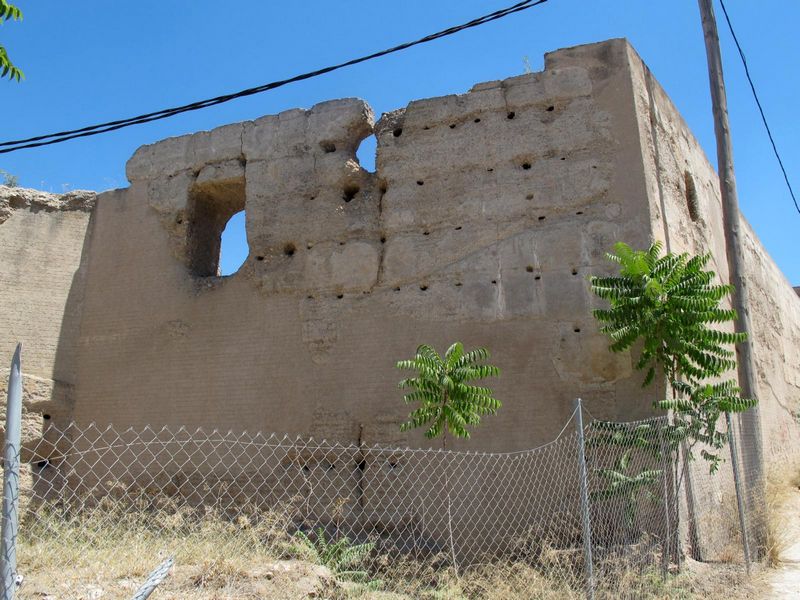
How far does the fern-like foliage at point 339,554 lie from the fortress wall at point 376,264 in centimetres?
120

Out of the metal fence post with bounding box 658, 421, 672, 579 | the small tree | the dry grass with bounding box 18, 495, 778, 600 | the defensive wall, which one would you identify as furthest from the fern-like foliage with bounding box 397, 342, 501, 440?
the metal fence post with bounding box 658, 421, 672, 579

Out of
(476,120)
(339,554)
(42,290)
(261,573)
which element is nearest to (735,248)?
(476,120)

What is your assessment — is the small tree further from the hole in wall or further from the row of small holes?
the row of small holes

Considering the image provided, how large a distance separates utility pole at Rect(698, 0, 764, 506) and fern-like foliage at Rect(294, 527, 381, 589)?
3.75 metres

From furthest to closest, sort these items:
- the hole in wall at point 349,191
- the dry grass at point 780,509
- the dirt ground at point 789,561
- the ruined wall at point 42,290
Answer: the ruined wall at point 42,290 < the hole in wall at point 349,191 < the dry grass at point 780,509 < the dirt ground at point 789,561

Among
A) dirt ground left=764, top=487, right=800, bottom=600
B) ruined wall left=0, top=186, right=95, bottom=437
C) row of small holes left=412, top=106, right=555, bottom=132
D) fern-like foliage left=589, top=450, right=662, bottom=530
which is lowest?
dirt ground left=764, top=487, right=800, bottom=600

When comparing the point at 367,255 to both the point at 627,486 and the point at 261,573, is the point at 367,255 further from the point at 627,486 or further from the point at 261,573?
the point at 261,573

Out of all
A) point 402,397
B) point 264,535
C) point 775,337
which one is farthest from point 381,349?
point 775,337

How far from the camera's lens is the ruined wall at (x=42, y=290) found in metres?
8.63

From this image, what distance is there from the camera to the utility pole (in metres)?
7.37

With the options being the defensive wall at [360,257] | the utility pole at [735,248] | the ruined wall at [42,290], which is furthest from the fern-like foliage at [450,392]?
the ruined wall at [42,290]

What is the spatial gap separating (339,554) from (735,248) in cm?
517

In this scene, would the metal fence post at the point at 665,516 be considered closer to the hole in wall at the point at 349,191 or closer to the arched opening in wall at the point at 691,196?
the arched opening in wall at the point at 691,196

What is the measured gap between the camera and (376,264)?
8000mm
